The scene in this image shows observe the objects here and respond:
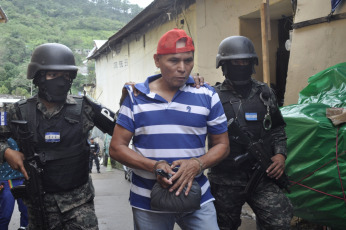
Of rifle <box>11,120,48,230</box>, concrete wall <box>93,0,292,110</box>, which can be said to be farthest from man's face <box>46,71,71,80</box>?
concrete wall <box>93,0,292,110</box>

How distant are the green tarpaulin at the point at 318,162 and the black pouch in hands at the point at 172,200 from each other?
143cm

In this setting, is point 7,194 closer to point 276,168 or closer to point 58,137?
point 58,137

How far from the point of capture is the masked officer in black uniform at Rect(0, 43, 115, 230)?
2.49 metres

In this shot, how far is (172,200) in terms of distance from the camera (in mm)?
1862

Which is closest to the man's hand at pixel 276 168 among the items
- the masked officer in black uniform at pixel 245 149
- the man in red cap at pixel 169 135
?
the masked officer in black uniform at pixel 245 149

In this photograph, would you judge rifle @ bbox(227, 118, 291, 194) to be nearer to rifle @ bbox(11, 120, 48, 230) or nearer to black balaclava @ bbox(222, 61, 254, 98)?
black balaclava @ bbox(222, 61, 254, 98)

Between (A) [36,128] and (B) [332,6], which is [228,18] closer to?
(B) [332,6]

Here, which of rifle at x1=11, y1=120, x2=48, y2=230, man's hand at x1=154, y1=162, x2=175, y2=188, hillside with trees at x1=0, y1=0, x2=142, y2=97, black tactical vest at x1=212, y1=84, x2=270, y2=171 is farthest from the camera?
hillside with trees at x1=0, y1=0, x2=142, y2=97

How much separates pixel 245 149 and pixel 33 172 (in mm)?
1554

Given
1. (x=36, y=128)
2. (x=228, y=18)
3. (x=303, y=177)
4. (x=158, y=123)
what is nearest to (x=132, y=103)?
(x=158, y=123)

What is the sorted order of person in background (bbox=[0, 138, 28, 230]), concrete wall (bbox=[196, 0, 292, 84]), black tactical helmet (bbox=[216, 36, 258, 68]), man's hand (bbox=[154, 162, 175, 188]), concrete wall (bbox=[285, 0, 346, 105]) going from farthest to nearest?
concrete wall (bbox=[196, 0, 292, 84]), concrete wall (bbox=[285, 0, 346, 105]), person in background (bbox=[0, 138, 28, 230]), black tactical helmet (bbox=[216, 36, 258, 68]), man's hand (bbox=[154, 162, 175, 188])

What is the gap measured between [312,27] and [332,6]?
1.26 feet

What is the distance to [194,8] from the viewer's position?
25.0 ft

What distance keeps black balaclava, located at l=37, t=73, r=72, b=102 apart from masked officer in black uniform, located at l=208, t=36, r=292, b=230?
4.08ft
